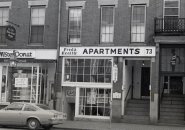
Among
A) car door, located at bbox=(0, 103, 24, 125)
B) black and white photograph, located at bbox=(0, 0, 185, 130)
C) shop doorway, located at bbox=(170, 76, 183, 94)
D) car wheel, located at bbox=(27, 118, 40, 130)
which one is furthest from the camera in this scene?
shop doorway, located at bbox=(170, 76, 183, 94)

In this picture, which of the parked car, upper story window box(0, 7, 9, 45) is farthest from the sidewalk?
upper story window box(0, 7, 9, 45)

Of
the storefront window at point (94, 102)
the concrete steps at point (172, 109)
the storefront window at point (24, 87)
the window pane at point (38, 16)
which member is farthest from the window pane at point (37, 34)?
the concrete steps at point (172, 109)

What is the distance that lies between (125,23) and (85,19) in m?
2.71

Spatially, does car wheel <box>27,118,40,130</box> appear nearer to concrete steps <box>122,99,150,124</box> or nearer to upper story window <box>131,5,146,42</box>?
concrete steps <box>122,99,150,124</box>

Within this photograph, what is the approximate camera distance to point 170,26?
2378 cm

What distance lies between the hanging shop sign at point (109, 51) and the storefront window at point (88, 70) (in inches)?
19.5

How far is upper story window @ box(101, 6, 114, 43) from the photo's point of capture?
83.8ft

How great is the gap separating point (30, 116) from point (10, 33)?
7963 millimetres

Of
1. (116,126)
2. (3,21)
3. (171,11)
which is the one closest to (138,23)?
(171,11)

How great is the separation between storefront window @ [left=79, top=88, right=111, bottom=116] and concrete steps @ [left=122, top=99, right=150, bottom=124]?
1356 mm

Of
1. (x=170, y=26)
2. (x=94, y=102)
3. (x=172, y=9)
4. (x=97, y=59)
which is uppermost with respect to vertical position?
(x=172, y=9)

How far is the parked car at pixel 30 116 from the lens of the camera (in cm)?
2019

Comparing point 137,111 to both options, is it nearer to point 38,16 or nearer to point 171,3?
point 171,3

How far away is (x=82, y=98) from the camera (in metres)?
25.8
